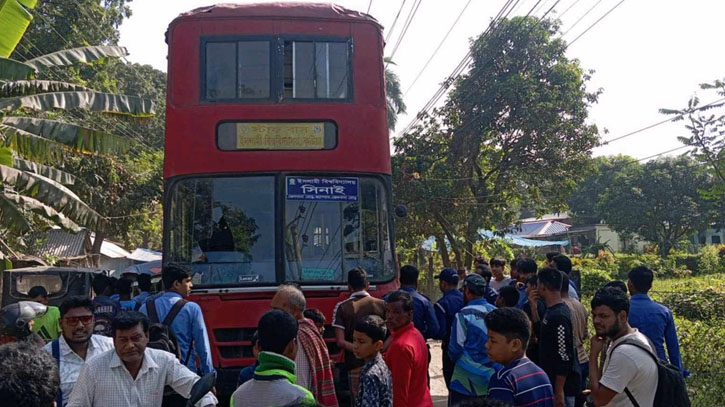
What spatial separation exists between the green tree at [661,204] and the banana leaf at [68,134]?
35559 millimetres

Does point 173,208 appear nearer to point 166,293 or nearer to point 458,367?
point 166,293

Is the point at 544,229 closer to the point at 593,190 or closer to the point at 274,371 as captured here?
the point at 593,190

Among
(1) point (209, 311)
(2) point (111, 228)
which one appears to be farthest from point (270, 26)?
(2) point (111, 228)

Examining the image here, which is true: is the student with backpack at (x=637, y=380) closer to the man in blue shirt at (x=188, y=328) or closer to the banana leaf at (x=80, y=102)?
the man in blue shirt at (x=188, y=328)

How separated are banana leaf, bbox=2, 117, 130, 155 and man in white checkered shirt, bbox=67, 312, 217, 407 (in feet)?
29.2

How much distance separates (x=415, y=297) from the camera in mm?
6453

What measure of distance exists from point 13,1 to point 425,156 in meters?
11.6

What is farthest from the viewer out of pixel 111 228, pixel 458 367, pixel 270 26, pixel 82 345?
pixel 111 228

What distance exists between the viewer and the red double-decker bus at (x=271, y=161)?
742 centimetres

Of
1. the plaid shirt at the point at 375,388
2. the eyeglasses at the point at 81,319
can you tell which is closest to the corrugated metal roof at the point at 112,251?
the eyeglasses at the point at 81,319

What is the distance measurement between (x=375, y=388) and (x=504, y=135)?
16203 mm

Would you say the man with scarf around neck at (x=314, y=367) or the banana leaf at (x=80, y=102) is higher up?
the banana leaf at (x=80, y=102)

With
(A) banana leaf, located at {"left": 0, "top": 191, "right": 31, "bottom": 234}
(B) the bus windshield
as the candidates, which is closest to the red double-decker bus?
(B) the bus windshield

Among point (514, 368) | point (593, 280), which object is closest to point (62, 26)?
point (593, 280)
